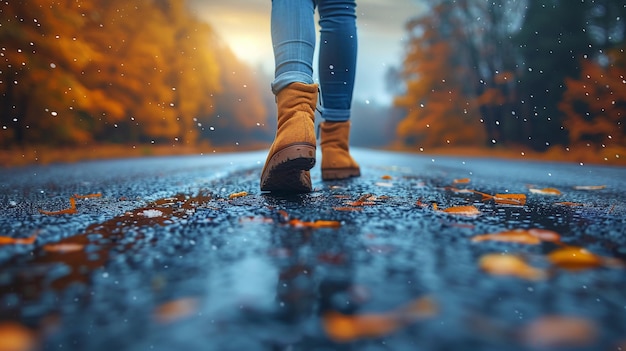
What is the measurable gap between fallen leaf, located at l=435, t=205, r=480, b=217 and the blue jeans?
2.54 ft

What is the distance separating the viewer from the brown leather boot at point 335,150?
2.45m

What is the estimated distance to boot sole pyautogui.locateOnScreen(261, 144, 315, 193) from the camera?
1666mm

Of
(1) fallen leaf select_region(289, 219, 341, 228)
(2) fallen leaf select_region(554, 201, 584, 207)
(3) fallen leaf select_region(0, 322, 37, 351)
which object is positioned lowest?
(3) fallen leaf select_region(0, 322, 37, 351)

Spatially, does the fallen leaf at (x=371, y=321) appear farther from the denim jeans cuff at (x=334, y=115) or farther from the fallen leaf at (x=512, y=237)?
the denim jeans cuff at (x=334, y=115)

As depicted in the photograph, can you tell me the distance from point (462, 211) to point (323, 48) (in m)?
1.31

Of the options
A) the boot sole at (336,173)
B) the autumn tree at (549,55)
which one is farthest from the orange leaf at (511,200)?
the autumn tree at (549,55)

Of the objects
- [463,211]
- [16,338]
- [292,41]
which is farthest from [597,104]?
[16,338]

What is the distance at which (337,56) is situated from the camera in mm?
2369

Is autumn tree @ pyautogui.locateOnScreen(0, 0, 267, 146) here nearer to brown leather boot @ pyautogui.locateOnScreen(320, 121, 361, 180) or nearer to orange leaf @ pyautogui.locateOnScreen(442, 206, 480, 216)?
brown leather boot @ pyautogui.locateOnScreen(320, 121, 361, 180)

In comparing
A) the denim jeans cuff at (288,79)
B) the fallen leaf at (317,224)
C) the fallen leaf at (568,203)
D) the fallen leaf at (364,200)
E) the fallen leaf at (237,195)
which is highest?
the denim jeans cuff at (288,79)

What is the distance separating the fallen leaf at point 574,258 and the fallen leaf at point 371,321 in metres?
0.34

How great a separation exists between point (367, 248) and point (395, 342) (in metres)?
0.39

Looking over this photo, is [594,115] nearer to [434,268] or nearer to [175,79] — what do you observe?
[434,268]

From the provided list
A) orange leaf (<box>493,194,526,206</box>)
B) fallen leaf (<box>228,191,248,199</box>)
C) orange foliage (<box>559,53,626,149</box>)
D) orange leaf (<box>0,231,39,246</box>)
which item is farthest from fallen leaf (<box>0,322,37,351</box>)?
orange foliage (<box>559,53,626,149</box>)
